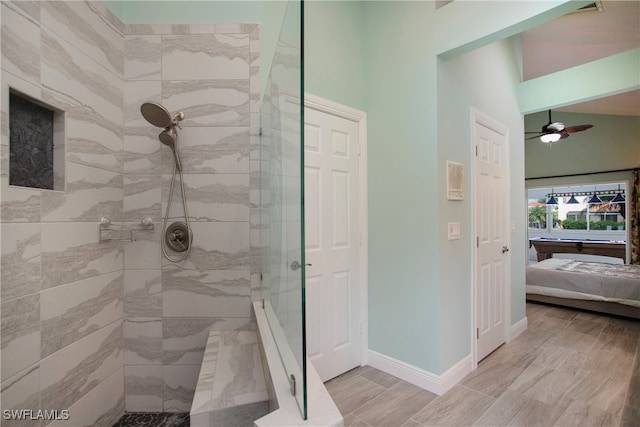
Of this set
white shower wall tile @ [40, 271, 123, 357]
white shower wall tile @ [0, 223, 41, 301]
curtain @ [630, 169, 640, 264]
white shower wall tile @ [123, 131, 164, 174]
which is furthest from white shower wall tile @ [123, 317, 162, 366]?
curtain @ [630, 169, 640, 264]

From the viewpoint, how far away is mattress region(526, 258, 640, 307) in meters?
3.41

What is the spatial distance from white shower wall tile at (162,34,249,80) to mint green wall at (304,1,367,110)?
0.48 meters

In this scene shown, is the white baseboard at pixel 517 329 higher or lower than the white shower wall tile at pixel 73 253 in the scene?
lower

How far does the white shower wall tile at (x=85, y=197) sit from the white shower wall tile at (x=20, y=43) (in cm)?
44


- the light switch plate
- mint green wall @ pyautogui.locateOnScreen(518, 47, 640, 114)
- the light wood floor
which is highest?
mint green wall @ pyautogui.locateOnScreen(518, 47, 640, 114)

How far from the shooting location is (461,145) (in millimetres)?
2221

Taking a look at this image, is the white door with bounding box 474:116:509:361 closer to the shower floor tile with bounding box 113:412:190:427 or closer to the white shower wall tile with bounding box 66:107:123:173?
the shower floor tile with bounding box 113:412:190:427

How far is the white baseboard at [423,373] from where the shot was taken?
1.96m

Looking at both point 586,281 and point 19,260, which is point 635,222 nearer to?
point 586,281

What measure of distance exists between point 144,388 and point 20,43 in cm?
202

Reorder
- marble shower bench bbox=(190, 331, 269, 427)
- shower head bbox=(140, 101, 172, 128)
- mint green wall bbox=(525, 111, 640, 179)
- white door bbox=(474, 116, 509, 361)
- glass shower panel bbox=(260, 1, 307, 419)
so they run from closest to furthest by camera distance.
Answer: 1. glass shower panel bbox=(260, 1, 307, 419)
2. marble shower bench bbox=(190, 331, 269, 427)
3. shower head bbox=(140, 101, 172, 128)
4. white door bbox=(474, 116, 509, 361)
5. mint green wall bbox=(525, 111, 640, 179)

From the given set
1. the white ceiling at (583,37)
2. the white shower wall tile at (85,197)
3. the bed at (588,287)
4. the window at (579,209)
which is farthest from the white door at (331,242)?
the window at (579,209)

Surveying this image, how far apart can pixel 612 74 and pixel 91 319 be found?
4.56 metres

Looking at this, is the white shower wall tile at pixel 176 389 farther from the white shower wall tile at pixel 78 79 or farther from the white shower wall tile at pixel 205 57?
the white shower wall tile at pixel 205 57
